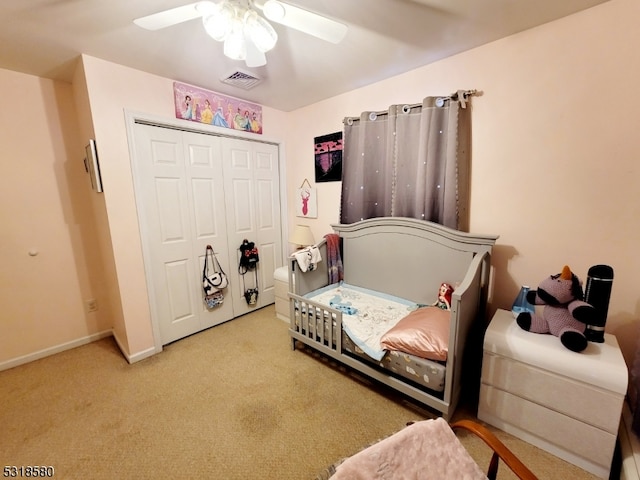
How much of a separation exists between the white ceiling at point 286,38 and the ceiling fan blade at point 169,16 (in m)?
0.27

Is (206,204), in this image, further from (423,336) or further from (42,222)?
(423,336)

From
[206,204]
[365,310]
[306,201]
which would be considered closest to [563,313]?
[365,310]

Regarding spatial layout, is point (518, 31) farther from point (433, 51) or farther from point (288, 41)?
point (288, 41)

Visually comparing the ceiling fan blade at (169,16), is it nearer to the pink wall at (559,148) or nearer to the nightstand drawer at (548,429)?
the pink wall at (559,148)

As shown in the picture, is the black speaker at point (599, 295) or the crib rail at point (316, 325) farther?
the crib rail at point (316, 325)

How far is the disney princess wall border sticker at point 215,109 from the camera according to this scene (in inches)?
92.6

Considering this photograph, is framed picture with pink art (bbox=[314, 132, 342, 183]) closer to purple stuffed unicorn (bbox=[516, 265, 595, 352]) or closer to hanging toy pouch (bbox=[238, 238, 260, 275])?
hanging toy pouch (bbox=[238, 238, 260, 275])

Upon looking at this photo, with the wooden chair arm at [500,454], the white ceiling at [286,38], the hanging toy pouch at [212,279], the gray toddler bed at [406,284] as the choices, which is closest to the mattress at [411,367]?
the gray toddler bed at [406,284]

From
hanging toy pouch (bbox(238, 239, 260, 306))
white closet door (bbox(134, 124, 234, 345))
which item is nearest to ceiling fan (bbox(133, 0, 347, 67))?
white closet door (bbox(134, 124, 234, 345))

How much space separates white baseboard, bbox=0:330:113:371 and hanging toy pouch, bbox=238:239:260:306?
4.62 ft

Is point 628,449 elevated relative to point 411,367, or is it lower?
lower

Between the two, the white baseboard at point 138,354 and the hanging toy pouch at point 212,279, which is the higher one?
the hanging toy pouch at point 212,279

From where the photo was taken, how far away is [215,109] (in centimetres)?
257

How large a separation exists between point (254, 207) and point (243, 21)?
1.96 meters
